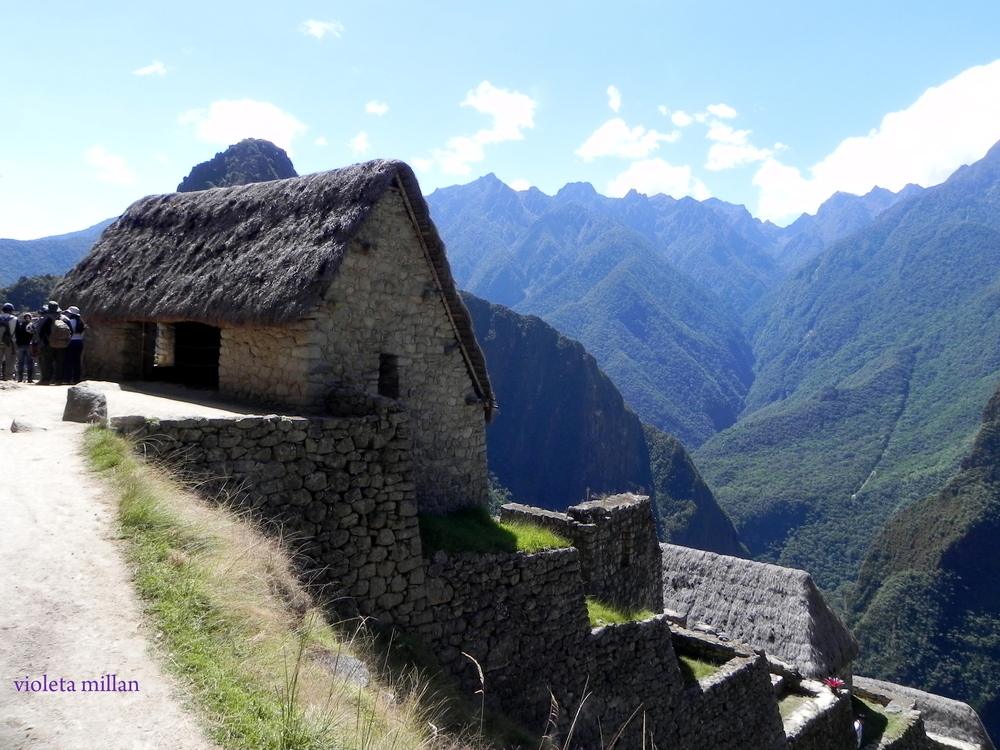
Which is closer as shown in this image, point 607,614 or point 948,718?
point 607,614

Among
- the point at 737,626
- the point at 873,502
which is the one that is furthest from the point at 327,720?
the point at 873,502

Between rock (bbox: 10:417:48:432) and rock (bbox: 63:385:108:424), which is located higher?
rock (bbox: 63:385:108:424)

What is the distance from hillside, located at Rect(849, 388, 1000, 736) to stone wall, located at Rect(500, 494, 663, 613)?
38228 mm

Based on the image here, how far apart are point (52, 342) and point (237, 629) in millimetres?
Answer: 7695

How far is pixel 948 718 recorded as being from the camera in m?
20.7

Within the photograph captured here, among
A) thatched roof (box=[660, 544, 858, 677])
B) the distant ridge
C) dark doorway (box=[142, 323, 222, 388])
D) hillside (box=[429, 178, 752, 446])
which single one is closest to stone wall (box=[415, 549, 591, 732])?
dark doorway (box=[142, 323, 222, 388])

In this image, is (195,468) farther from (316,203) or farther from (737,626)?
(737,626)

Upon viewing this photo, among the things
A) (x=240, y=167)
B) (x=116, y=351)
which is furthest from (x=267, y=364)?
(x=240, y=167)

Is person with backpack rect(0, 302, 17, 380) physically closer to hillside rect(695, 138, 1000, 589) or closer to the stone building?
the stone building

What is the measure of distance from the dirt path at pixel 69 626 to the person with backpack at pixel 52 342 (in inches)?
174

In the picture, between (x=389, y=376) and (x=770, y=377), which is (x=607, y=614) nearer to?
(x=389, y=376)

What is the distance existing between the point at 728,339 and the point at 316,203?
420 feet

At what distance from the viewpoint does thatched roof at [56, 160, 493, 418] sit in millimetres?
8195

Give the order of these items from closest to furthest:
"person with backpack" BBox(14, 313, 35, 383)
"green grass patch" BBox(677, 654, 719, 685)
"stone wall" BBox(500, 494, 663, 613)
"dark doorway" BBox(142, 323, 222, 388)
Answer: "green grass patch" BBox(677, 654, 719, 685) < "dark doorway" BBox(142, 323, 222, 388) < "stone wall" BBox(500, 494, 663, 613) < "person with backpack" BBox(14, 313, 35, 383)
